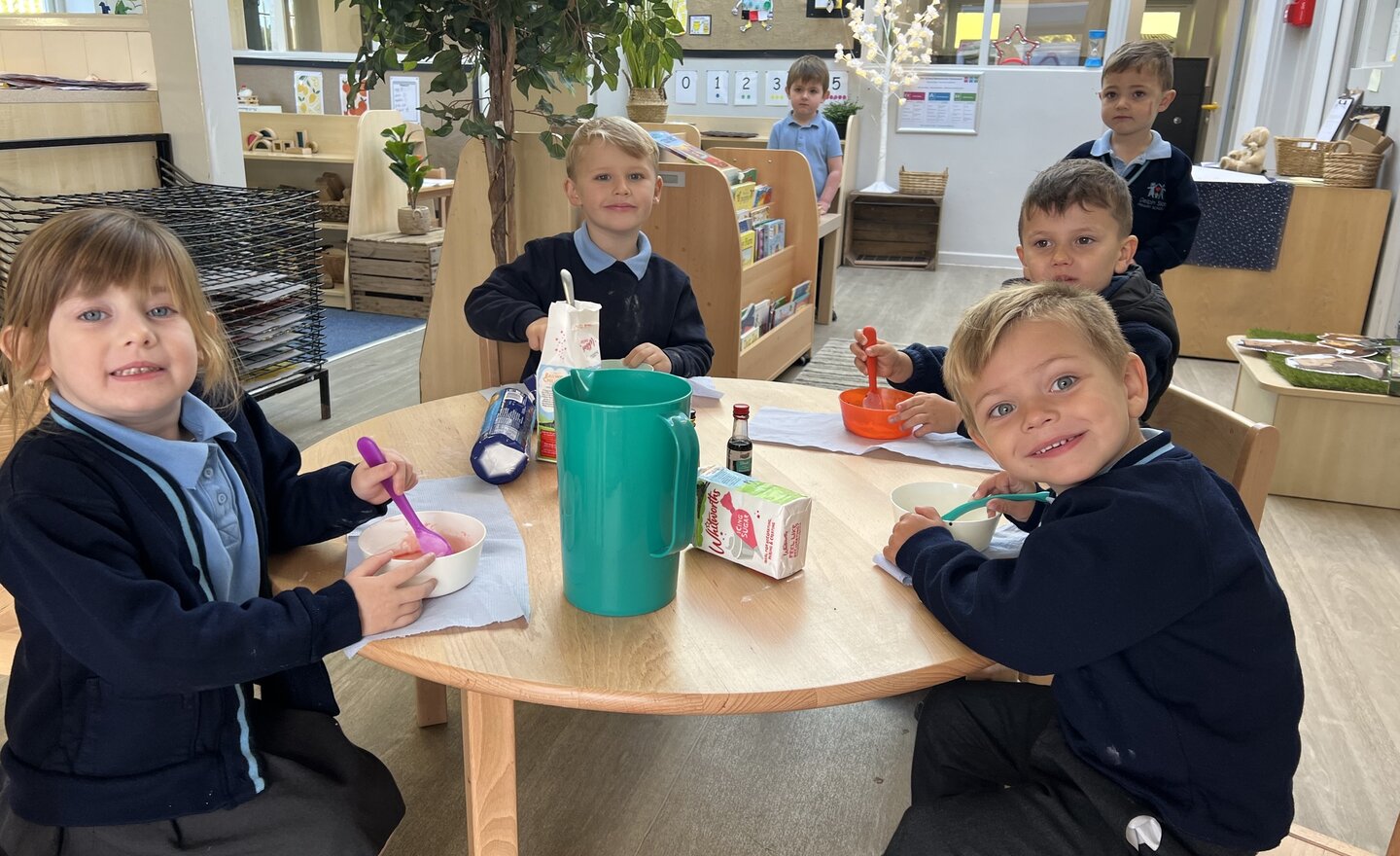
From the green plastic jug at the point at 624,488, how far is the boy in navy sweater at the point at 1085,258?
2.49ft

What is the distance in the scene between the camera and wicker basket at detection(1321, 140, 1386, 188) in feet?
13.6

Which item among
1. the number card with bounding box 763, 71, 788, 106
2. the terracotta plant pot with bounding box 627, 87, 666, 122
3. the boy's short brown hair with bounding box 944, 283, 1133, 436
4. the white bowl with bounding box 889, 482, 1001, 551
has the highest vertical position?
the number card with bounding box 763, 71, 788, 106

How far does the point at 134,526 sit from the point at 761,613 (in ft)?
1.95

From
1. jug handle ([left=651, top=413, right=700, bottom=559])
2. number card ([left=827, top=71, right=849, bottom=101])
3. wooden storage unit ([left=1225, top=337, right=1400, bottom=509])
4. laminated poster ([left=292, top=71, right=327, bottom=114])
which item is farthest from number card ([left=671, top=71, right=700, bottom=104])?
jug handle ([left=651, top=413, right=700, bottom=559])

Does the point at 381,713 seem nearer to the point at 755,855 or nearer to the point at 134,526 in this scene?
the point at 755,855

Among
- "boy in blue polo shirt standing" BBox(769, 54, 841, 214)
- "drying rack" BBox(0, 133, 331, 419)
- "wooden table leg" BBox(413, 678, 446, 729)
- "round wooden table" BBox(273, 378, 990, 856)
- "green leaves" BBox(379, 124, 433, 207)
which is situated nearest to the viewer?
"round wooden table" BBox(273, 378, 990, 856)

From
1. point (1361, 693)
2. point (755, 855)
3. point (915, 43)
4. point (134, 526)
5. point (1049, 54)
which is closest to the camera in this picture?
point (134, 526)

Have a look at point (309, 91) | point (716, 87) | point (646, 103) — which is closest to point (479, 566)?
point (646, 103)

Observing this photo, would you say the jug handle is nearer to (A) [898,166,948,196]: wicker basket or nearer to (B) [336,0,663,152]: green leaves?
(B) [336,0,663,152]: green leaves

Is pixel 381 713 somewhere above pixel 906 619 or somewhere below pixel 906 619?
below

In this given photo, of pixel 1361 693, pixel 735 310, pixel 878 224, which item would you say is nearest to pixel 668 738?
pixel 1361 693

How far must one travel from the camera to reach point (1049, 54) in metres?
6.94

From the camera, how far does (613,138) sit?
6.57ft

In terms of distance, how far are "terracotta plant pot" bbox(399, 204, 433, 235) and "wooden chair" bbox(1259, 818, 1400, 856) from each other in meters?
4.64
